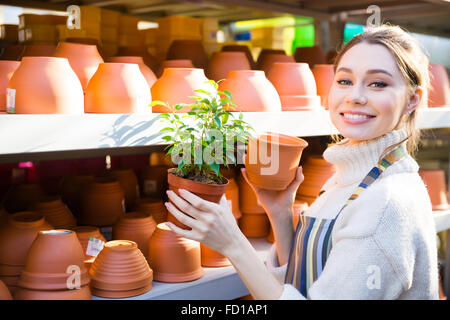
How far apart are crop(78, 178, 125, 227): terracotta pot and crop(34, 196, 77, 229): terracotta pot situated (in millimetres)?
114

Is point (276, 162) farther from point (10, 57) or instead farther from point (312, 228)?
point (10, 57)

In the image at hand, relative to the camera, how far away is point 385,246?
3.15 feet

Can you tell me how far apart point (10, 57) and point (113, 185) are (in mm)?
538

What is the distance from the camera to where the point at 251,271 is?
105 centimetres

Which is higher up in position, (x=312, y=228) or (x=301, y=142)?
(x=301, y=142)

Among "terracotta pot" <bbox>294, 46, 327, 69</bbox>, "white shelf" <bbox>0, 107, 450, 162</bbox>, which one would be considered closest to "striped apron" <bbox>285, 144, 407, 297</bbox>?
"white shelf" <bbox>0, 107, 450, 162</bbox>

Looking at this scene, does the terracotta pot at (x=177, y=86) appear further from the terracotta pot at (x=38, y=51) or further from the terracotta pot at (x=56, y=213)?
the terracotta pot at (x=56, y=213)

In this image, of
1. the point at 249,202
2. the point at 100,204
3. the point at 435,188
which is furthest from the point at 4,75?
the point at 435,188

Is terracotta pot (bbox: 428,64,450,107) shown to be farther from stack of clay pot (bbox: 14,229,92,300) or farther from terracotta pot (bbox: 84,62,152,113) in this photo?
stack of clay pot (bbox: 14,229,92,300)

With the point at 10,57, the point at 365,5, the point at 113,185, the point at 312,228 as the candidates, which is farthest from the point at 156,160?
the point at 312,228

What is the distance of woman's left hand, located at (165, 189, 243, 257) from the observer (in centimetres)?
104

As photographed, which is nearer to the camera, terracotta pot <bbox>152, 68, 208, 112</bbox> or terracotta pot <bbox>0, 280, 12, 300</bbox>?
terracotta pot <bbox>0, 280, 12, 300</bbox>

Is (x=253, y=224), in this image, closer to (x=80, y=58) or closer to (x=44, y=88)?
(x=80, y=58)

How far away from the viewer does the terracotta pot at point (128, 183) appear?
77.4 inches
